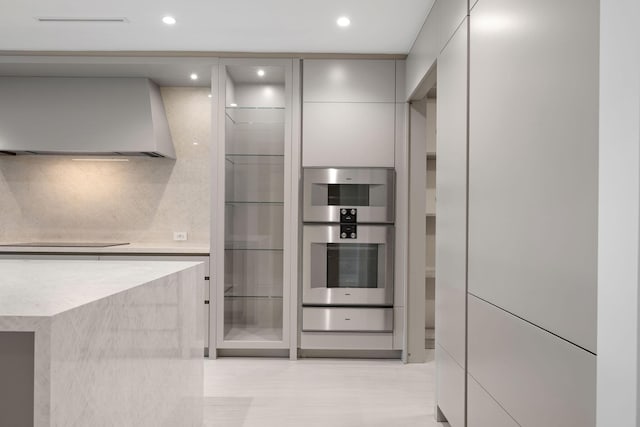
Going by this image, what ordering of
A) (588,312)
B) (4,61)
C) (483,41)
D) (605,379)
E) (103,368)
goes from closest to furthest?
(605,379), (588,312), (103,368), (483,41), (4,61)

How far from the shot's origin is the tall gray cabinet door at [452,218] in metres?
2.22

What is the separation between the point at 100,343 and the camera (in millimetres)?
1330

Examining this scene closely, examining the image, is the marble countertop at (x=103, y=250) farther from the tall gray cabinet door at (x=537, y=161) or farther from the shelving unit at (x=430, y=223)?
the tall gray cabinet door at (x=537, y=161)

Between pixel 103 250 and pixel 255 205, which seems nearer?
pixel 103 250

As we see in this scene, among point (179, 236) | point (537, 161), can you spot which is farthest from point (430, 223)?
point (537, 161)

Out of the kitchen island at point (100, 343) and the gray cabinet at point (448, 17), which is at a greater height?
the gray cabinet at point (448, 17)

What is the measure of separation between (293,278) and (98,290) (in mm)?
2416

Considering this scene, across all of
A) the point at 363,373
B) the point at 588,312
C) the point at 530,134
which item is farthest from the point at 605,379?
the point at 363,373

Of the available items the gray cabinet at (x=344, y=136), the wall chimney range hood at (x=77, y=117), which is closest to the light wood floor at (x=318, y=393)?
the gray cabinet at (x=344, y=136)

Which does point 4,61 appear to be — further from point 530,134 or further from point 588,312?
point 588,312

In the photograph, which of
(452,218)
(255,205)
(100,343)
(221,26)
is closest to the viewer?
(100,343)

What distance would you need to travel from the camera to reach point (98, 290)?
1.44 metres

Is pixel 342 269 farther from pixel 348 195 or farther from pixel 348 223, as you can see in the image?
pixel 348 195

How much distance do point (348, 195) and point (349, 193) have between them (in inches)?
0.7
